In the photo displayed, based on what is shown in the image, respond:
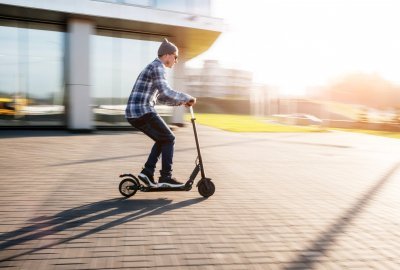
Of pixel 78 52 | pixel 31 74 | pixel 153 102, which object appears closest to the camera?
pixel 153 102

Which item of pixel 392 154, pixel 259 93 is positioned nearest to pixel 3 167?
pixel 392 154

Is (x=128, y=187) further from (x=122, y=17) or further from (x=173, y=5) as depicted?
(x=173, y=5)

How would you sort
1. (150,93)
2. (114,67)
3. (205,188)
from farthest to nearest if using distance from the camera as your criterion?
(114,67) < (205,188) < (150,93)

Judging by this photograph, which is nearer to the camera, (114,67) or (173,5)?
(173,5)

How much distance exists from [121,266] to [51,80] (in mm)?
14130

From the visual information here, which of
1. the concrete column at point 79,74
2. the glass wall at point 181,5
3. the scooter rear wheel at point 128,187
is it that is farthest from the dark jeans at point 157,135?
the glass wall at point 181,5

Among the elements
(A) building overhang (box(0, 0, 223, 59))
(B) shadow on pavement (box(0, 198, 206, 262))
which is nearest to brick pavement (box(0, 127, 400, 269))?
(B) shadow on pavement (box(0, 198, 206, 262))

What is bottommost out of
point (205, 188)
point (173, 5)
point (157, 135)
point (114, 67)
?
point (205, 188)

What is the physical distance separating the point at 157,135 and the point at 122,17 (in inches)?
425

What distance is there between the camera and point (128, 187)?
533 centimetres

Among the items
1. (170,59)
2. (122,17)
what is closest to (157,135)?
(170,59)

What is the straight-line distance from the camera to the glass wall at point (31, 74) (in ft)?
50.2

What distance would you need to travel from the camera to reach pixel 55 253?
3.36m

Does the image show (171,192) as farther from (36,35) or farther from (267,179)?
(36,35)
